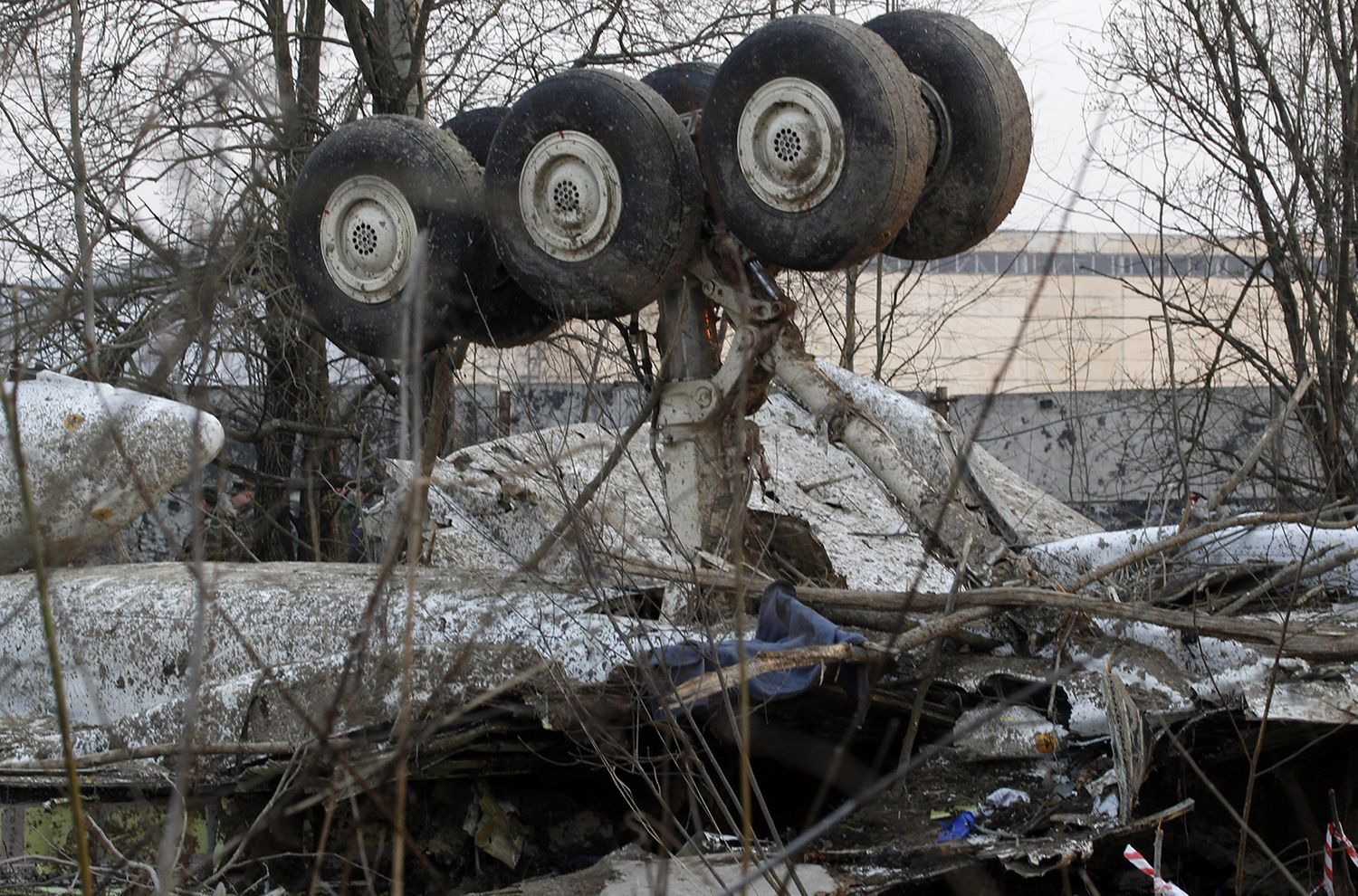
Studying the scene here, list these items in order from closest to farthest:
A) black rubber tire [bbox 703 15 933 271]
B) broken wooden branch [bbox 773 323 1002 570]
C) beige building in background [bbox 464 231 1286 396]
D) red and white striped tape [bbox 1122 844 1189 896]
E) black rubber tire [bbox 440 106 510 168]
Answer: red and white striped tape [bbox 1122 844 1189 896] < black rubber tire [bbox 703 15 933 271] < broken wooden branch [bbox 773 323 1002 570] < black rubber tire [bbox 440 106 510 168] < beige building in background [bbox 464 231 1286 396]

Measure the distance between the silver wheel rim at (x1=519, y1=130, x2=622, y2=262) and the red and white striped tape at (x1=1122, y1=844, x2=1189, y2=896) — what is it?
2674 mm

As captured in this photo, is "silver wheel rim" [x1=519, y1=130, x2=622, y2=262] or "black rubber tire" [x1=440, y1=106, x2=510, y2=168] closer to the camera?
"silver wheel rim" [x1=519, y1=130, x2=622, y2=262]

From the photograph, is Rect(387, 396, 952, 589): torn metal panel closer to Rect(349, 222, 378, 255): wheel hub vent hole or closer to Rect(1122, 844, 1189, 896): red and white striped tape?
Rect(349, 222, 378, 255): wheel hub vent hole

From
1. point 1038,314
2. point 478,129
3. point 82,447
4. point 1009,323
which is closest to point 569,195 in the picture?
point 478,129

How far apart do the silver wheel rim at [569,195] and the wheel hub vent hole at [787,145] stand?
1.98 feet

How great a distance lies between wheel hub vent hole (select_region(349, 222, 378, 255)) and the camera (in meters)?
5.23

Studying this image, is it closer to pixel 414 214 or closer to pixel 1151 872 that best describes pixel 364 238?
pixel 414 214

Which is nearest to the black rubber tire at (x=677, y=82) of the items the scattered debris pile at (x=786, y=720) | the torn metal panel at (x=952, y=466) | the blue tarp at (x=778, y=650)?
the torn metal panel at (x=952, y=466)

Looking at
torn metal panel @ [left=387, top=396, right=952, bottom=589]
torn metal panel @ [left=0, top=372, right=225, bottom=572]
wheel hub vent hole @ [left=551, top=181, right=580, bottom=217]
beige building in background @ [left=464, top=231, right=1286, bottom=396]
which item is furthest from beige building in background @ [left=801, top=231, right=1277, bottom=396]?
torn metal panel @ [left=0, top=372, right=225, bottom=572]

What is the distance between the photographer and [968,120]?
182 inches

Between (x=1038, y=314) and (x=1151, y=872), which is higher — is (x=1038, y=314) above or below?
above

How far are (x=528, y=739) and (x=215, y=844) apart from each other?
88 centimetres

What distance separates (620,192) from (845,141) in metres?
0.86

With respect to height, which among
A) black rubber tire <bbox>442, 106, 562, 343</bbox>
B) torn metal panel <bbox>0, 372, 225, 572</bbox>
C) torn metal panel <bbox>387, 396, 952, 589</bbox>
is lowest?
torn metal panel <bbox>387, 396, 952, 589</bbox>
